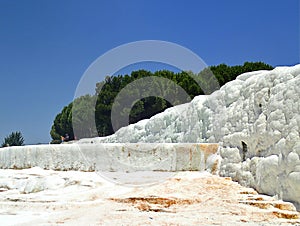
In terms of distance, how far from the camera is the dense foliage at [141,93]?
20406 mm

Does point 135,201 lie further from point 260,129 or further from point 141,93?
point 141,93

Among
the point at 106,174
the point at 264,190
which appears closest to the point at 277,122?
the point at 264,190

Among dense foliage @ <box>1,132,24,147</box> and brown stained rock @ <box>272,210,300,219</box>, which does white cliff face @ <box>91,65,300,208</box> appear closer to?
brown stained rock @ <box>272,210,300,219</box>

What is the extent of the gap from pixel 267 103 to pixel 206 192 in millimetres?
1676

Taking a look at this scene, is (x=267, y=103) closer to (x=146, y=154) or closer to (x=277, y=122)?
(x=277, y=122)

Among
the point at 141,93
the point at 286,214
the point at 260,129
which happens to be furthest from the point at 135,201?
the point at 141,93

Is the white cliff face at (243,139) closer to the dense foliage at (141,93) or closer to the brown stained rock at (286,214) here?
the brown stained rock at (286,214)

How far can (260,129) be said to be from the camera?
17.4 ft

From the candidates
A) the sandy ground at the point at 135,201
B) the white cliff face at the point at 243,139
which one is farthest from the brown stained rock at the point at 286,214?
the white cliff face at the point at 243,139

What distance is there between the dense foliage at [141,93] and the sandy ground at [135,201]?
12395 millimetres

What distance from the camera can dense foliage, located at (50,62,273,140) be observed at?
20.4 metres

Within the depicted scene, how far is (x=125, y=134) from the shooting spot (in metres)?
12.4

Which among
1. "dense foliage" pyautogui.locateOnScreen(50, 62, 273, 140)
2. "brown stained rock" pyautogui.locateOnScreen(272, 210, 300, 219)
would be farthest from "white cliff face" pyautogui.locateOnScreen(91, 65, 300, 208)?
"dense foliage" pyautogui.locateOnScreen(50, 62, 273, 140)

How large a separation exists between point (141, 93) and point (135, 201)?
16.1 meters
